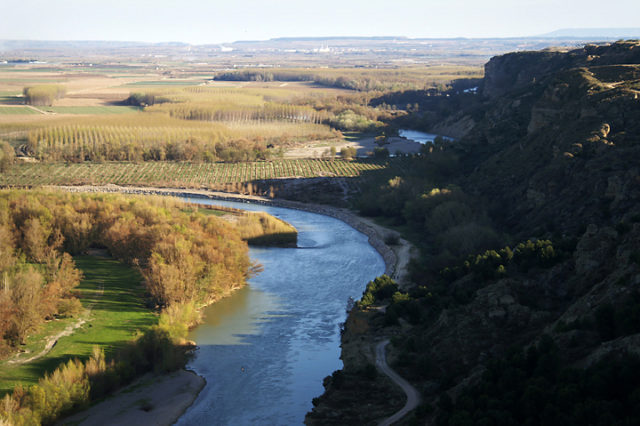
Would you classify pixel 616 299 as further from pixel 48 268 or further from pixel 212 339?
pixel 48 268

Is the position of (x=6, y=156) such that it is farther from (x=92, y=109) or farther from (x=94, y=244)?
(x=92, y=109)

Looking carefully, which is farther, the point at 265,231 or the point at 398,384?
the point at 265,231

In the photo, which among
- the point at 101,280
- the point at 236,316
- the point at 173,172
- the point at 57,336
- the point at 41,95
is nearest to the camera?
the point at 57,336

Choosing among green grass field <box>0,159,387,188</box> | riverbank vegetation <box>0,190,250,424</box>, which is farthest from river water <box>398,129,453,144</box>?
riverbank vegetation <box>0,190,250,424</box>

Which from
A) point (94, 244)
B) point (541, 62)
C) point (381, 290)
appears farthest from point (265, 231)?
point (541, 62)

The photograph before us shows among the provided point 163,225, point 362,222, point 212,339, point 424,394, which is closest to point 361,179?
point 362,222

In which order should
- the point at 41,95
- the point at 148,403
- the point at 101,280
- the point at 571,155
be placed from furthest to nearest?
the point at 41,95 < the point at 571,155 < the point at 101,280 < the point at 148,403

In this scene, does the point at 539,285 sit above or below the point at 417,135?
above
